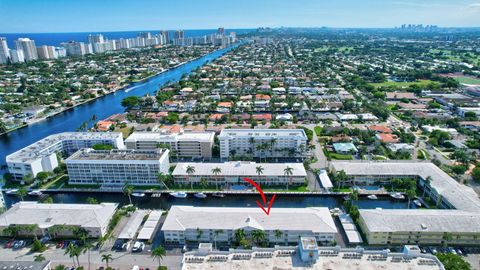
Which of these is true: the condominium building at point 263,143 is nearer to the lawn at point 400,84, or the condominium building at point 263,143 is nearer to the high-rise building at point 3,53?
the lawn at point 400,84

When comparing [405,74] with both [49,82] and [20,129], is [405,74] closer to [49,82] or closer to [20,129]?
[20,129]

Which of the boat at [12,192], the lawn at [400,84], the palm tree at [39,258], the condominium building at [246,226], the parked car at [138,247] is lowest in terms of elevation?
the boat at [12,192]

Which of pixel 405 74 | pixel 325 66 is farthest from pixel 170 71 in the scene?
pixel 405 74

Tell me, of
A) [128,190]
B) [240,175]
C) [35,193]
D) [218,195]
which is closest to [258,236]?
[218,195]

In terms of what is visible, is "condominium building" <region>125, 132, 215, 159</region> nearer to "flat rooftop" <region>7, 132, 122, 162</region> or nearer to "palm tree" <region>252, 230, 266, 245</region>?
"flat rooftop" <region>7, 132, 122, 162</region>

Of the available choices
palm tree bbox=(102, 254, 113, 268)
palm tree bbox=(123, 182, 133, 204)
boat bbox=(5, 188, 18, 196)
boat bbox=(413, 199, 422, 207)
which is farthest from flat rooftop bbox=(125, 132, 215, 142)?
boat bbox=(413, 199, 422, 207)

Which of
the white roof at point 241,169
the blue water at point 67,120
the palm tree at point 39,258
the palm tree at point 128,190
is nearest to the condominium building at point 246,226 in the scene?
the palm tree at point 128,190

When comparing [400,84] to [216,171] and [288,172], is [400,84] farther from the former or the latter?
[216,171]
